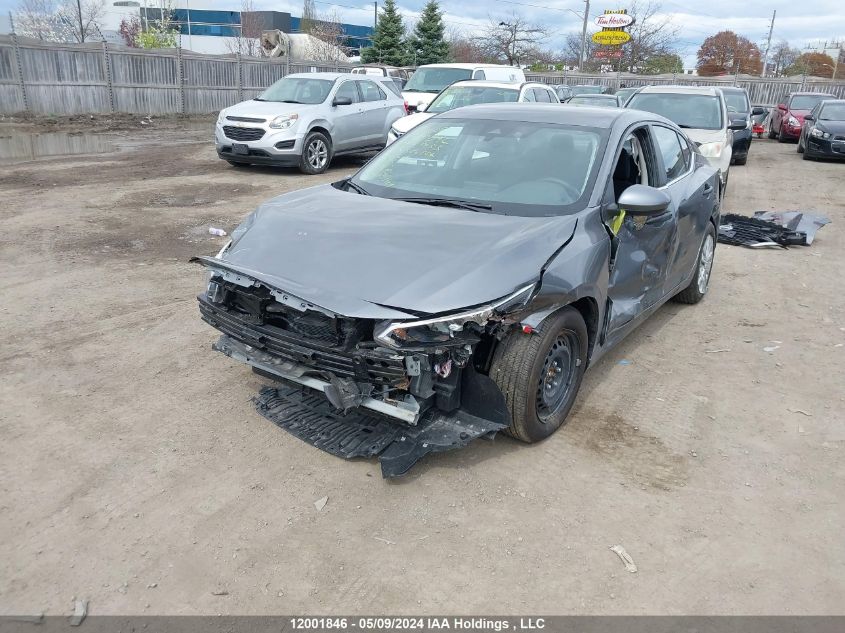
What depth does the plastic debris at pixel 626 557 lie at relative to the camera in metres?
2.87

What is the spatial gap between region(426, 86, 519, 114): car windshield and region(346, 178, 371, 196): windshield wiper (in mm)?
8004

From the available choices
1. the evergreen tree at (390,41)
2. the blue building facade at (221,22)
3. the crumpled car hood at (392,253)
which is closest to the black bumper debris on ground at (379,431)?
the crumpled car hood at (392,253)

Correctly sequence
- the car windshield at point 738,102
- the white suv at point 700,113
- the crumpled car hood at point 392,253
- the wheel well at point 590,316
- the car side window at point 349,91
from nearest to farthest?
the crumpled car hood at point 392,253 → the wheel well at point 590,316 → the white suv at point 700,113 → the car side window at point 349,91 → the car windshield at point 738,102

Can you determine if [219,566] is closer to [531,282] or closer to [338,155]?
[531,282]

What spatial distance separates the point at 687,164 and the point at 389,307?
12.5 ft

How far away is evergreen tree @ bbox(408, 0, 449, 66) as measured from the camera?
140ft

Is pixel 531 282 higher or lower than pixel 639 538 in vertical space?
higher

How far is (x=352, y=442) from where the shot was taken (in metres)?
3.52

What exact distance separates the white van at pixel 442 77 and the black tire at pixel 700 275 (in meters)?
10.2

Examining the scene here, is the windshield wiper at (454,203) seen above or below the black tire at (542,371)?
above

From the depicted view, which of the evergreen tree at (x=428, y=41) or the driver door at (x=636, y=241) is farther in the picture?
the evergreen tree at (x=428, y=41)
